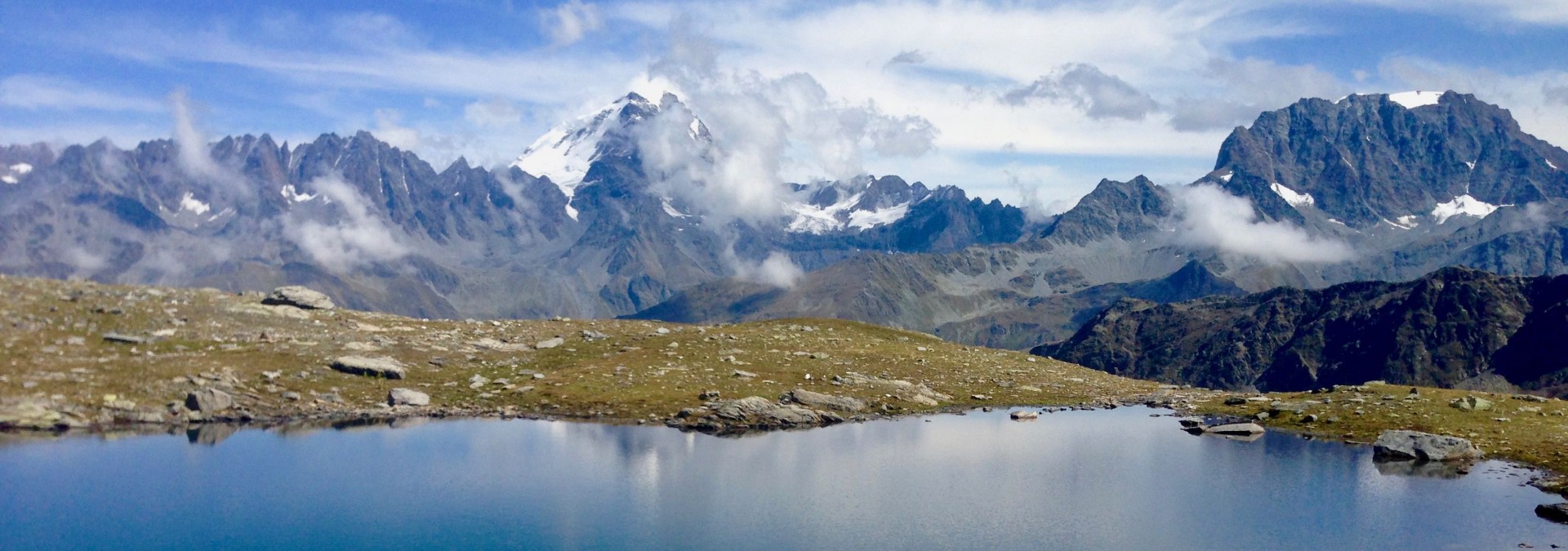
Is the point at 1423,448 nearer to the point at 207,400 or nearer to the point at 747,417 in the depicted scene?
the point at 747,417

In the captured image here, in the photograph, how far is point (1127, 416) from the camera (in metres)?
92.4

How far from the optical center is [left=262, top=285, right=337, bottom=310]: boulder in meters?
92.6

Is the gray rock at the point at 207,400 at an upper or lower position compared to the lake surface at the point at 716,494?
upper

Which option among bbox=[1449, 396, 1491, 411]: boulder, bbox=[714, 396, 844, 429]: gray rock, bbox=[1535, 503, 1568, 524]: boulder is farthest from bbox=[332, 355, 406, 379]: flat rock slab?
bbox=[1449, 396, 1491, 411]: boulder

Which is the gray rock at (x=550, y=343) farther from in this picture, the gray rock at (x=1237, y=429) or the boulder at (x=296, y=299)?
the gray rock at (x=1237, y=429)

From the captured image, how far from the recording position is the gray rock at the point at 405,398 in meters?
75.6

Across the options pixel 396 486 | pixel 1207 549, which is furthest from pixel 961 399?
pixel 396 486

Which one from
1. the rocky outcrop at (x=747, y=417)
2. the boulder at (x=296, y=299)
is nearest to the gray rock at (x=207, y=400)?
the boulder at (x=296, y=299)

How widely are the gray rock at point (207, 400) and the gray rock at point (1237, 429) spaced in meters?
72.1

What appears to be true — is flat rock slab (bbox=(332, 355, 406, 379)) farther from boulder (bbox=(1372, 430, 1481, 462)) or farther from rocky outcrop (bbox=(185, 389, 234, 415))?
boulder (bbox=(1372, 430, 1481, 462))

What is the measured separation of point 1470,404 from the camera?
82.1 metres

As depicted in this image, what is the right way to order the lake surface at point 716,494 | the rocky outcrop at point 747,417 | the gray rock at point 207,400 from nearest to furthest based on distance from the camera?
the lake surface at point 716,494 → the gray rock at point 207,400 → the rocky outcrop at point 747,417

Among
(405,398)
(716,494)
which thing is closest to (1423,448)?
(716,494)

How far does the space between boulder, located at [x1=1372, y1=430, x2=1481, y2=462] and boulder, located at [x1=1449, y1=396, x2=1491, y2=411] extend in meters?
12.7
